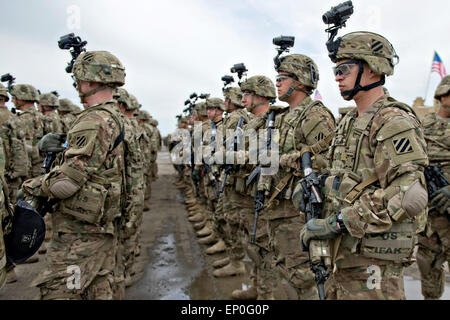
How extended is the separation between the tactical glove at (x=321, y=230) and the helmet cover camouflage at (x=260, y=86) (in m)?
3.33

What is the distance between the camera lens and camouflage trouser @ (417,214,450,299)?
14.4 ft

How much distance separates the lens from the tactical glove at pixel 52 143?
3635 mm

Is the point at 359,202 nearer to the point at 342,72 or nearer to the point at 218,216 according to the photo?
the point at 342,72

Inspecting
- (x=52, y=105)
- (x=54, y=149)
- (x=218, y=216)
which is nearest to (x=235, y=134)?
(x=218, y=216)

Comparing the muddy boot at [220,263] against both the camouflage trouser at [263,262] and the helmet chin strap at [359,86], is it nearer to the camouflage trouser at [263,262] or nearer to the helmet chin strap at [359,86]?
the camouflage trouser at [263,262]

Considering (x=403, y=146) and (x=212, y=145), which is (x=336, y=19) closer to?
(x=403, y=146)

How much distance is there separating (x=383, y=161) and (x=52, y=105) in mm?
11095

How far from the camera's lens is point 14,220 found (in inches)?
98.4

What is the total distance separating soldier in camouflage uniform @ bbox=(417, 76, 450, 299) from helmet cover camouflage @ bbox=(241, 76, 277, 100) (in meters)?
2.42

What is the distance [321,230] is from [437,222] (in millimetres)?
2841

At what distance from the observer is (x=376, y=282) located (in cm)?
252

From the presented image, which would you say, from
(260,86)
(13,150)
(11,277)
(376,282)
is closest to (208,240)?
(11,277)

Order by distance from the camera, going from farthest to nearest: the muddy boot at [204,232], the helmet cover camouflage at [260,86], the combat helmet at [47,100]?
the combat helmet at [47,100]
the muddy boot at [204,232]
the helmet cover camouflage at [260,86]

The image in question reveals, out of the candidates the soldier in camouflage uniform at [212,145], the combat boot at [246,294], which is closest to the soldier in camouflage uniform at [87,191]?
the combat boot at [246,294]
